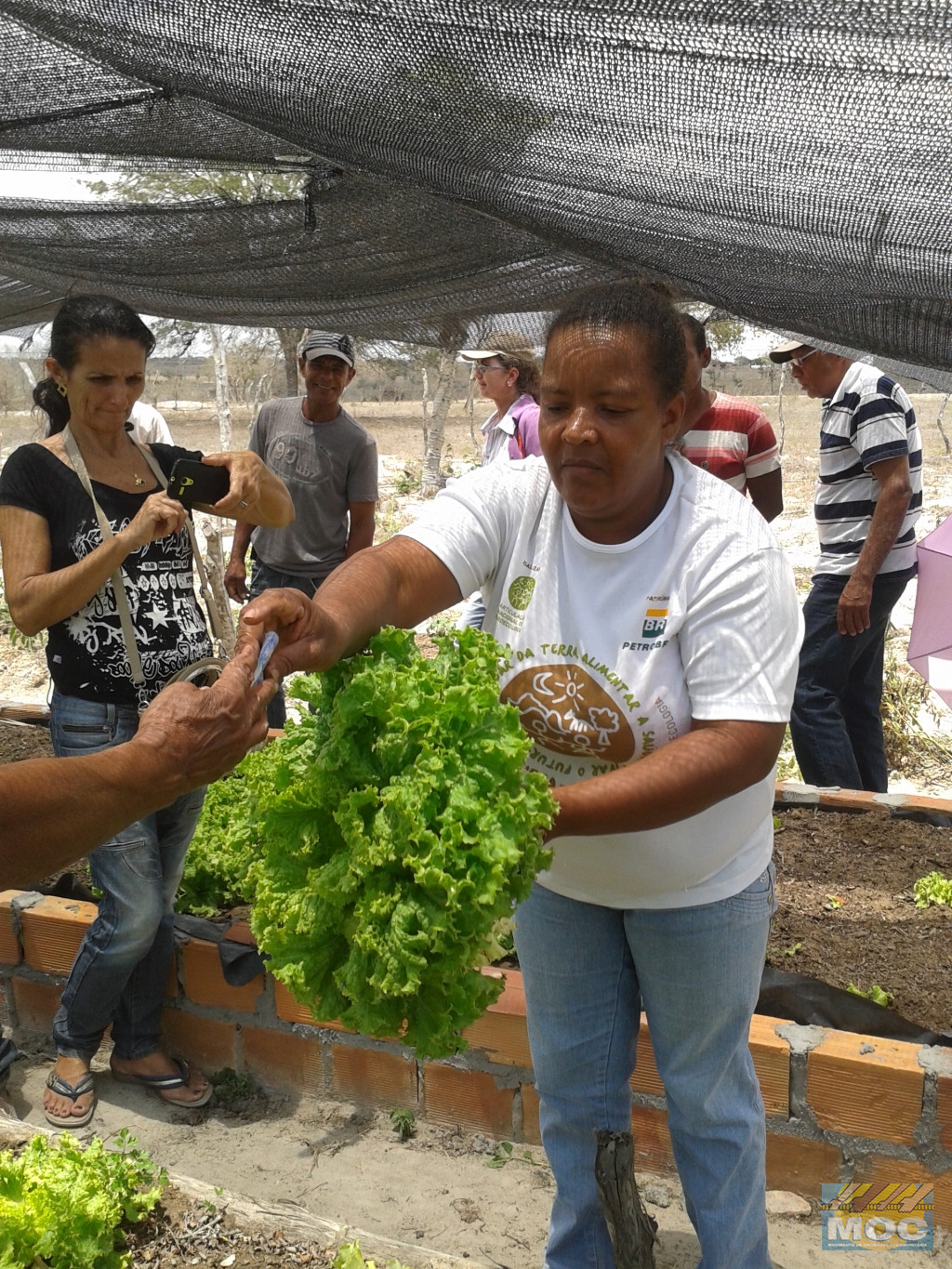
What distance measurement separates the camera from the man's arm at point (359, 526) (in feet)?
21.1

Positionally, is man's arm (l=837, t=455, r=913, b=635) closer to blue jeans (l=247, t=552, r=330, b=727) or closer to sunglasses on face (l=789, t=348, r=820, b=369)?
sunglasses on face (l=789, t=348, r=820, b=369)

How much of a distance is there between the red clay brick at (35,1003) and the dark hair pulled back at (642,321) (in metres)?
3.43

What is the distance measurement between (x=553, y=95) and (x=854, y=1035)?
2.87 metres

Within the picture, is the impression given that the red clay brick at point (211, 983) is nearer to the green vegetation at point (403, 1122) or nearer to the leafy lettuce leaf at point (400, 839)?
the green vegetation at point (403, 1122)

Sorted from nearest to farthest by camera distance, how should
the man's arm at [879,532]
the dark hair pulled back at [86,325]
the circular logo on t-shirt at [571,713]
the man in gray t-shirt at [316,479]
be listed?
the circular logo on t-shirt at [571,713]
the dark hair pulled back at [86,325]
the man's arm at [879,532]
the man in gray t-shirt at [316,479]

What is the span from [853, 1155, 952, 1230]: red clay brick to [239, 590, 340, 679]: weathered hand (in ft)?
8.21

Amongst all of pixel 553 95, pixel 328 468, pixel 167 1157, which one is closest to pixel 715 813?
pixel 553 95

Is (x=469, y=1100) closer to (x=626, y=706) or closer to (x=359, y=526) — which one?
(x=626, y=706)

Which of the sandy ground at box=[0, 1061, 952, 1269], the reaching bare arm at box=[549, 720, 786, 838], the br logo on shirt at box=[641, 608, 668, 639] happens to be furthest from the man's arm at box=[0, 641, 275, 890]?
the sandy ground at box=[0, 1061, 952, 1269]

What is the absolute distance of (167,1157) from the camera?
365cm

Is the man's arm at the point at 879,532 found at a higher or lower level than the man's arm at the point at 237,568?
higher

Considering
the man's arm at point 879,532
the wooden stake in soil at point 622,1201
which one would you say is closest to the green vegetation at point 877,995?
the wooden stake in soil at point 622,1201

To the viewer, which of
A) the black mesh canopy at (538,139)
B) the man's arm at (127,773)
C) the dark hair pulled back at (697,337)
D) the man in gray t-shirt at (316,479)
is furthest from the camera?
the man in gray t-shirt at (316,479)

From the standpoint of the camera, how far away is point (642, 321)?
87.6 inches
